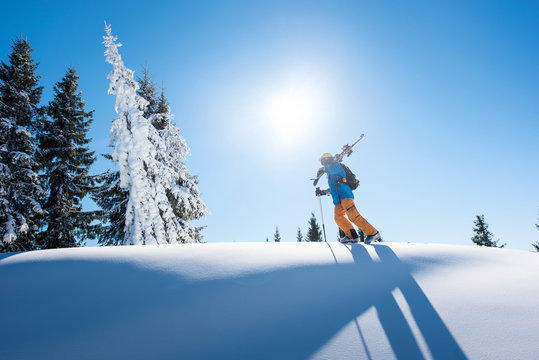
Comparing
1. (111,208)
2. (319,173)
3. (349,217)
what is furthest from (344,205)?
(111,208)

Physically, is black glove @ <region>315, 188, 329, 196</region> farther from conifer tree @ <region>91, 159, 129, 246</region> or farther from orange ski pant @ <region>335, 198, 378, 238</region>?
conifer tree @ <region>91, 159, 129, 246</region>

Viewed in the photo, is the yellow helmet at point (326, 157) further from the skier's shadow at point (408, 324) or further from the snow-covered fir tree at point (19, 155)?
the snow-covered fir tree at point (19, 155)

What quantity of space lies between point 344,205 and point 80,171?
592 inches

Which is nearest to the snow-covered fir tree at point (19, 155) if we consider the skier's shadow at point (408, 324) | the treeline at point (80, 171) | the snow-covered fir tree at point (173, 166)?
the treeline at point (80, 171)

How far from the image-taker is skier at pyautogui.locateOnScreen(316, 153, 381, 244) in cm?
439

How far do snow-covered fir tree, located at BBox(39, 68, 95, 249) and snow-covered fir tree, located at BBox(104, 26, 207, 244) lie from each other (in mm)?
4614

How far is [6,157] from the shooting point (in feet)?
35.3

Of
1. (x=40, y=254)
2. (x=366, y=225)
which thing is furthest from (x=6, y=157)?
(x=366, y=225)

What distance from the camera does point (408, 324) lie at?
1.71 m

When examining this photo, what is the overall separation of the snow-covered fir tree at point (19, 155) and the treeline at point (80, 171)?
36mm

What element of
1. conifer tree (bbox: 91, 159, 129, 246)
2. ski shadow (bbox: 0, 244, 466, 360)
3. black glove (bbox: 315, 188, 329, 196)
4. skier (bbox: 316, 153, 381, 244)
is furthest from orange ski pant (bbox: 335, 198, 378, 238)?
conifer tree (bbox: 91, 159, 129, 246)

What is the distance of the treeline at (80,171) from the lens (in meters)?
9.92

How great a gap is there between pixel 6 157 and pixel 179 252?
43.6 feet

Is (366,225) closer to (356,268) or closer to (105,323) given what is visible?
(356,268)
